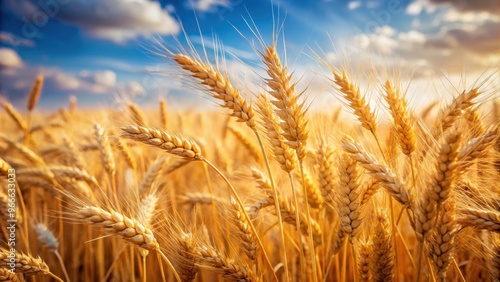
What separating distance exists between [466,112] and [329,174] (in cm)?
64

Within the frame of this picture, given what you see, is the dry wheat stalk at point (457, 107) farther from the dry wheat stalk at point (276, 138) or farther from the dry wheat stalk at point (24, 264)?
the dry wheat stalk at point (24, 264)

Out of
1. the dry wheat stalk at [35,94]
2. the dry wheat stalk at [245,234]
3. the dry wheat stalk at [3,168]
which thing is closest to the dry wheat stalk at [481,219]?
the dry wheat stalk at [245,234]

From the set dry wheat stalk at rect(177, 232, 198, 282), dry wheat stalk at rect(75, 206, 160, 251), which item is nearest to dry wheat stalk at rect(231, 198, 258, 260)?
dry wheat stalk at rect(177, 232, 198, 282)

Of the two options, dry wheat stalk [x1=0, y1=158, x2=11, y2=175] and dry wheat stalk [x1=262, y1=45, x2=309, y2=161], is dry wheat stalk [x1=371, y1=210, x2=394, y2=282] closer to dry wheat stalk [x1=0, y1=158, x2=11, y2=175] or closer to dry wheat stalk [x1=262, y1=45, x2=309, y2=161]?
dry wheat stalk [x1=262, y1=45, x2=309, y2=161]

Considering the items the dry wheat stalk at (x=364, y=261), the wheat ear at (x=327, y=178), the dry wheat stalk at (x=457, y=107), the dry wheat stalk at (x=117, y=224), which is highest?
the dry wheat stalk at (x=457, y=107)

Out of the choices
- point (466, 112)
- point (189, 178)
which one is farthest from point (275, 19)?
point (189, 178)

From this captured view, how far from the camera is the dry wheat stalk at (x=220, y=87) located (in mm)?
1244

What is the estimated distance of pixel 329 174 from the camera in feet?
4.70

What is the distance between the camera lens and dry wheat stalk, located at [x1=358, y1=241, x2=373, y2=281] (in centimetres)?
130

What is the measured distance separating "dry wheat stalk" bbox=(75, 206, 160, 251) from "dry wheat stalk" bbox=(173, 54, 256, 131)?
538 mm

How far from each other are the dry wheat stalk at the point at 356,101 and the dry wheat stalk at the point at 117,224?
992mm

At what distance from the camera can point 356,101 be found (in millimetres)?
1439

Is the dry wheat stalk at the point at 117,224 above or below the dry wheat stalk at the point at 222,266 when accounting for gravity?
above

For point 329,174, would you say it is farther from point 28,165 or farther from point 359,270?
point 28,165
